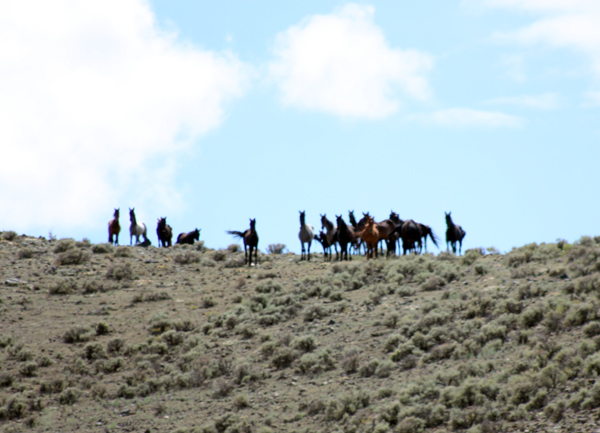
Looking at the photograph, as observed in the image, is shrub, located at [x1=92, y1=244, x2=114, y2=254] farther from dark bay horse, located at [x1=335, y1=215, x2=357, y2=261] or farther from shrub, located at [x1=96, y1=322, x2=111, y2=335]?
dark bay horse, located at [x1=335, y1=215, x2=357, y2=261]

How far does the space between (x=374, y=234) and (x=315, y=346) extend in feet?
36.9

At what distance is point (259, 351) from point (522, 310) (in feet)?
26.1

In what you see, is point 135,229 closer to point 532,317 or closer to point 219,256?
point 219,256

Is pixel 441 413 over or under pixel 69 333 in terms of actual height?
under

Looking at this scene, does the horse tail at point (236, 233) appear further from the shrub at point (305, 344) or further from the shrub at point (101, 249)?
the shrub at point (305, 344)

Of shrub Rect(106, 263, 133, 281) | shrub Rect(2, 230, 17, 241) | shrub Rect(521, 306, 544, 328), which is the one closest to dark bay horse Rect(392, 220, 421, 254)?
shrub Rect(106, 263, 133, 281)

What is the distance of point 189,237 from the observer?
43.1 m

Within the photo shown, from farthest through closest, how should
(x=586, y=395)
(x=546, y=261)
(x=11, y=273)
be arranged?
(x=11, y=273) → (x=546, y=261) → (x=586, y=395)

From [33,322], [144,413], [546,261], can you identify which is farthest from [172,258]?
[546,261]

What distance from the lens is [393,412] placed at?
14859mm

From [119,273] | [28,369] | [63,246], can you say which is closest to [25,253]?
[63,246]

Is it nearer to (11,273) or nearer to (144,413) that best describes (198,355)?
(144,413)

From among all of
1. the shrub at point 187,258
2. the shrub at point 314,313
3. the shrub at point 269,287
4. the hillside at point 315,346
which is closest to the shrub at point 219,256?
the shrub at point 187,258

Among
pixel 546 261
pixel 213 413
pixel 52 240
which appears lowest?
pixel 213 413
